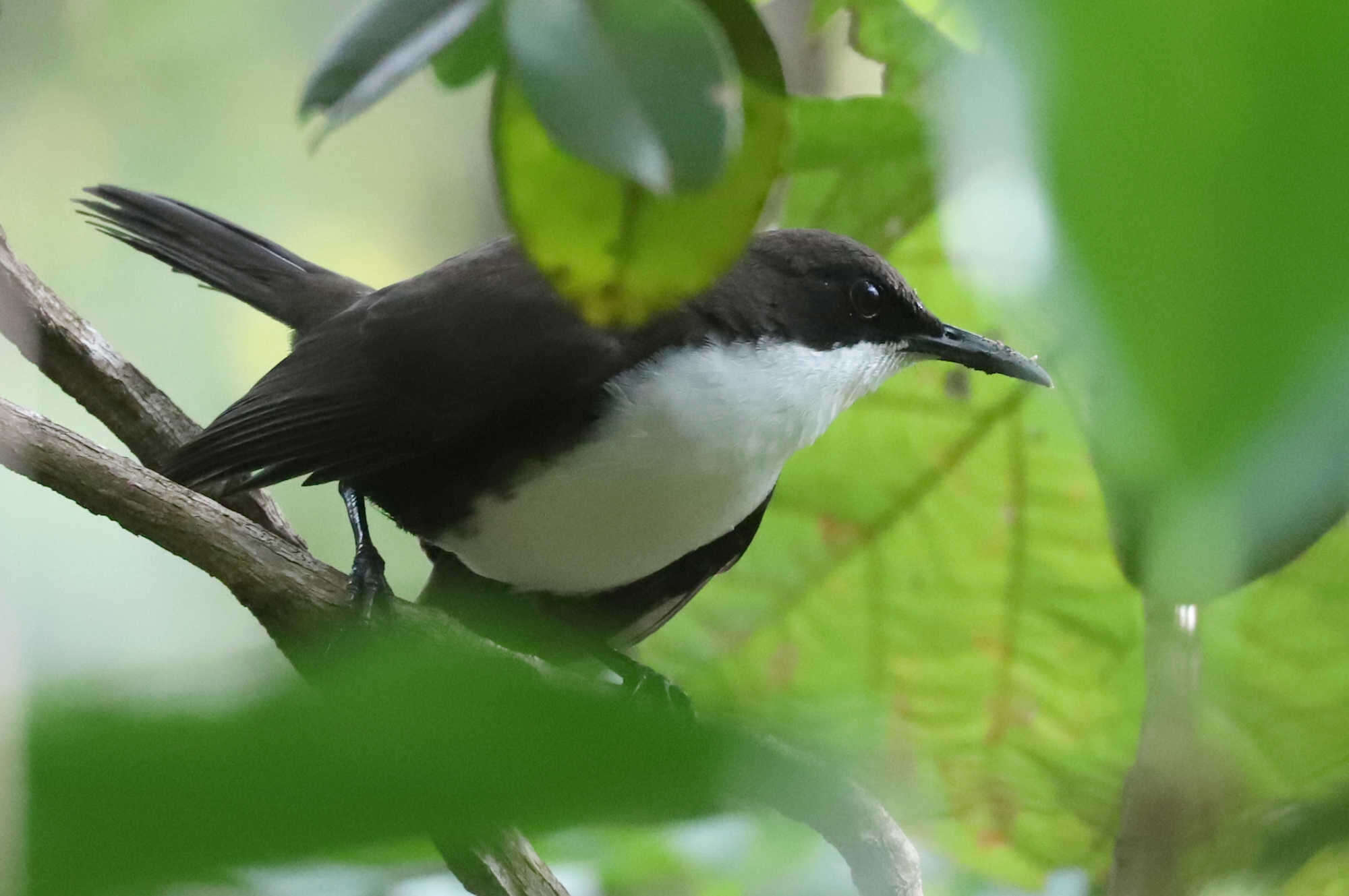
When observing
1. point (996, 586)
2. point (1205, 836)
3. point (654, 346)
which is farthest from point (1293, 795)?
point (654, 346)

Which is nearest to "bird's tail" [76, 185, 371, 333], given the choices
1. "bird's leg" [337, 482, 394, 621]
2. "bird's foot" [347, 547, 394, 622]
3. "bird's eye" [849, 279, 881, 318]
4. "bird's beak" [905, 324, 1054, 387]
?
"bird's leg" [337, 482, 394, 621]

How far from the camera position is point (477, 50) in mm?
461

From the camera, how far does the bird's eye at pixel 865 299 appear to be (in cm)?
206

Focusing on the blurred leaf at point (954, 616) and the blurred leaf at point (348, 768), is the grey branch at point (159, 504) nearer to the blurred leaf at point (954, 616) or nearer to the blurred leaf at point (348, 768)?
the blurred leaf at point (954, 616)

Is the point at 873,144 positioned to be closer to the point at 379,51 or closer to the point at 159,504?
the point at 379,51

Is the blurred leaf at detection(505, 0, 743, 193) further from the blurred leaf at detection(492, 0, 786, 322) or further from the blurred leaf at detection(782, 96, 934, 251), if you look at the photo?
the blurred leaf at detection(782, 96, 934, 251)

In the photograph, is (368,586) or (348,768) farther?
(368,586)

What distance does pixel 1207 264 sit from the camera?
228 millimetres

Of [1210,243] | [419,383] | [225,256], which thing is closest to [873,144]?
[1210,243]

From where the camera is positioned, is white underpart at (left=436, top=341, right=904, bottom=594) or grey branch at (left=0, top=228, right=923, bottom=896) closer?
grey branch at (left=0, top=228, right=923, bottom=896)

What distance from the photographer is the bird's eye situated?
2057 millimetres

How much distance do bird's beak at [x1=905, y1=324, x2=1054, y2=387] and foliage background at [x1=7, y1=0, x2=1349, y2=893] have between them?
0.09 ft

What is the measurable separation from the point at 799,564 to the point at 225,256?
4.12ft

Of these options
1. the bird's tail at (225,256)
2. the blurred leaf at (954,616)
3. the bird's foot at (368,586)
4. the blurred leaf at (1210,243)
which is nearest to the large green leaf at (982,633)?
the blurred leaf at (954,616)
